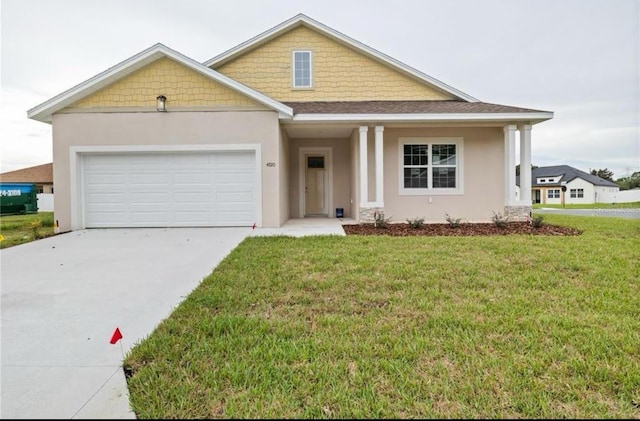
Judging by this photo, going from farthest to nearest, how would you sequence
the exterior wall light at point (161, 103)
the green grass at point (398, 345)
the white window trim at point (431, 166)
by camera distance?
the white window trim at point (431, 166) < the exterior wall light at point (161, 103) < the green grass at point (398, 345)

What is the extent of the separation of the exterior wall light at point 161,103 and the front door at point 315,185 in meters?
5.29

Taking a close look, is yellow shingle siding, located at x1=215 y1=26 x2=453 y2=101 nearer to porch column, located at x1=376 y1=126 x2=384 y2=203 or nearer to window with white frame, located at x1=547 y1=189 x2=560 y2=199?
porch column, located at x1=376 y1=126 x2=384 y2=203

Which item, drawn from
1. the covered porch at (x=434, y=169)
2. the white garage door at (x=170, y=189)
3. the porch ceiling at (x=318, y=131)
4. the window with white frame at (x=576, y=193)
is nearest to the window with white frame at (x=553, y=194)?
the window with white frame at (x=576, y=193)

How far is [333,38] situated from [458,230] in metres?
8.12

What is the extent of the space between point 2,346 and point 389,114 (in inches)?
364

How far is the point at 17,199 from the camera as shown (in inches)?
729

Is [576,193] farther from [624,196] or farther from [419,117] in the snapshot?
[419,117]

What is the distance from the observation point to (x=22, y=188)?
18.8 meters

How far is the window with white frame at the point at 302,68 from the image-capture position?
11953mm

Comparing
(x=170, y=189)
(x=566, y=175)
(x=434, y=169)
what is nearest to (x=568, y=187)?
(x=566, y=175)

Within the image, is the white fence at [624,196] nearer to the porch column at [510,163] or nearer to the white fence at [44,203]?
the porch column at [510,163]

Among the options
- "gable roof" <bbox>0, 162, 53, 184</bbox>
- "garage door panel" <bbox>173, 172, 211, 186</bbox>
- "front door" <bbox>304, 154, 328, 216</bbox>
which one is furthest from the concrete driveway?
"gable roof" <bbox>0, 162, 53, 184</bbox>

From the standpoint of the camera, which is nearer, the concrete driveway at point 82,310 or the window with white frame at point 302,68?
the concrete driveway at point 82,310

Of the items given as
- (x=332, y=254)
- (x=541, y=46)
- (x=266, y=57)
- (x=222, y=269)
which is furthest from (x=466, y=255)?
(x=541, y=46)
